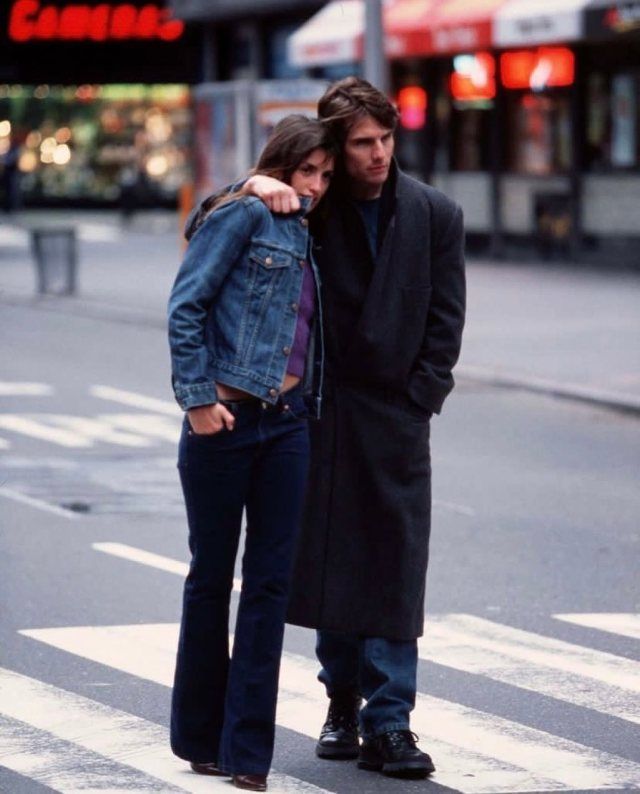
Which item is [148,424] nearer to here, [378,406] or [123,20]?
[378,406]

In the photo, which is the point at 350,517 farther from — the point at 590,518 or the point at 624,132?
the point at 624,132

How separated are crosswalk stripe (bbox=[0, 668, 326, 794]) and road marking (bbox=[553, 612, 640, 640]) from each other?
2101 mm

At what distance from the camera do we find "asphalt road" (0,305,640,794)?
5703 mm

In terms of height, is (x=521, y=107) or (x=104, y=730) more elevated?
(x=521, y=107)

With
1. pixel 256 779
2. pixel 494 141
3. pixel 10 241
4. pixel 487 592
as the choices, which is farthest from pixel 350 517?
pixel 10 241

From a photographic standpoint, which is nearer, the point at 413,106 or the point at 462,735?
the point at 462,735

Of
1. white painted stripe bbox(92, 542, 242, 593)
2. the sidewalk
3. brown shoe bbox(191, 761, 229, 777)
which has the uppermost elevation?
brown shoe bbox(191, 761, 229, 777)

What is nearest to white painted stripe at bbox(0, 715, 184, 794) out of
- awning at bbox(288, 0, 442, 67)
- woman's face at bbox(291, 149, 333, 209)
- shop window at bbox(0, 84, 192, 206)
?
woman's face at bbox(291, 149, 333, 209)

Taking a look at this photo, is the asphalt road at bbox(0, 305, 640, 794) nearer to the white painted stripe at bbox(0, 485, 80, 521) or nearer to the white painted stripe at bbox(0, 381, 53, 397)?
the white painted stripe at bbox(0, 485, 80, 521)

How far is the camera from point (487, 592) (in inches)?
324

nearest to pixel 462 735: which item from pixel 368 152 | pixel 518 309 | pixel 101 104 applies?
pixel 368 152

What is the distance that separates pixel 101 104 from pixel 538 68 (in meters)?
21.2

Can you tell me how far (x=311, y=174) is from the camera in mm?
5312

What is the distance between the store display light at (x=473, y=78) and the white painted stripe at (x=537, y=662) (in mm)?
23110
